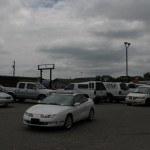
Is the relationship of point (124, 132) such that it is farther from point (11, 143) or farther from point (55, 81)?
point (55, 81)

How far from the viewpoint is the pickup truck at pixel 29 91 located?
2609 centimetres

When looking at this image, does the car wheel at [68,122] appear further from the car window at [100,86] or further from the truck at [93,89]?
the car window at [100,86]

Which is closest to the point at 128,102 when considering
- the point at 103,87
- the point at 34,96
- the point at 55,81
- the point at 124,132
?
the point at 103,87

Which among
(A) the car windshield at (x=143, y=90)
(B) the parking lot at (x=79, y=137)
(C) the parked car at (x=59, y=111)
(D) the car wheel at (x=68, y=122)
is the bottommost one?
(B) the parking lot at (x=79, y=137)

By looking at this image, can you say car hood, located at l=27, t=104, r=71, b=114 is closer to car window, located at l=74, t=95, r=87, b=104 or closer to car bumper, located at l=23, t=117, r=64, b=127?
car bumper, located at l=23, t=117, r=64, b=127

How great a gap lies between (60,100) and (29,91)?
14308mm

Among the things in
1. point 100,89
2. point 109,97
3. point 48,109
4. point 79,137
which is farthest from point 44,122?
point 109,97

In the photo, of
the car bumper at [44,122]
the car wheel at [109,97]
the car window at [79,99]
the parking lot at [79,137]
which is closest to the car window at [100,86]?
the car wheel at [109,97]

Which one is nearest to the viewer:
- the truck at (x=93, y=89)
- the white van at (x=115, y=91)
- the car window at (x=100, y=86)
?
the truck at (x=93, y=89)

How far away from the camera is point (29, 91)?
26578mm

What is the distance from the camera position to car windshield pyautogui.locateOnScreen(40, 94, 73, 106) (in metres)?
12.4

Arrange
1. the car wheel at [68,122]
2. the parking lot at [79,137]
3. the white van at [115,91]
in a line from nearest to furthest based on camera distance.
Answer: the parking lot at [79,137] → the car wheel at [68,122] → the white van at [115,91]

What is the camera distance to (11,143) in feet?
28.9

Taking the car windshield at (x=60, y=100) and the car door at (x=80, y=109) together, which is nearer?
the car windshield at (x=60, y=100)
